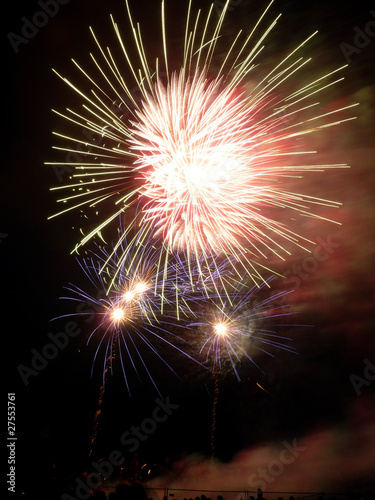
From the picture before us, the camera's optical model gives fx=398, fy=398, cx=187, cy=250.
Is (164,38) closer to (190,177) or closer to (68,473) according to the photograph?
(190,177)

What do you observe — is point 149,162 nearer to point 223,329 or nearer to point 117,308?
point 117,308

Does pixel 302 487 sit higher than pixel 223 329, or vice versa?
pixel 223 329

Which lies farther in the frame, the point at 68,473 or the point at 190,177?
the point at 68,473

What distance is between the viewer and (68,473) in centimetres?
1442

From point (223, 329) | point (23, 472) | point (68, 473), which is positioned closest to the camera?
point (23, 472)

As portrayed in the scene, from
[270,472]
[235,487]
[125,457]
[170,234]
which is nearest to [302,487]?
[270,472]

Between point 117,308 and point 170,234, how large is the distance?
3.45 m

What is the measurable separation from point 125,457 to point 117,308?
11.1m

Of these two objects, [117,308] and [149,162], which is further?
[117,308]

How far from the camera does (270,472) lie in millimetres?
20359

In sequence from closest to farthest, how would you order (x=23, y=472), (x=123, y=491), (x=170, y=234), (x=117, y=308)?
(x=123, y=491)
(x=23, y=472)
(x=170, y=234)
(x=117, y=308)

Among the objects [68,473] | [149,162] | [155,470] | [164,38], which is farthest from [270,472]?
[164,38]

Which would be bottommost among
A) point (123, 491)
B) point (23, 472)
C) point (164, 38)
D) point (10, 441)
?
point (123, 491)

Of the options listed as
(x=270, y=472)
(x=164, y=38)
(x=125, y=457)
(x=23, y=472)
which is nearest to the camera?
(x=164, y=38)
